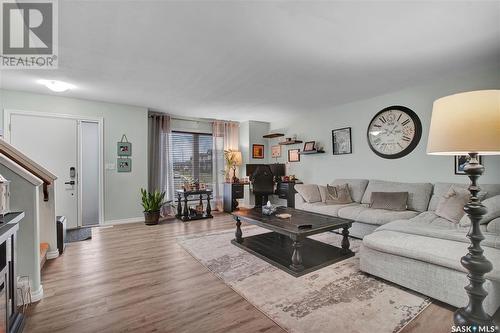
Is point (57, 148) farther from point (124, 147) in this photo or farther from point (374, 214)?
point (374, 214)

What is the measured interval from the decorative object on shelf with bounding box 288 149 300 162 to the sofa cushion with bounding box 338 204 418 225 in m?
2.37

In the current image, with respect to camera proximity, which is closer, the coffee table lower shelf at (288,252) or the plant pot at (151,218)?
the coffee table lower shelf at (288,252)

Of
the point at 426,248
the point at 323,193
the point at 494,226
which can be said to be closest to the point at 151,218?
the point at 323,193

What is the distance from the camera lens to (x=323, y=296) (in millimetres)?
2027

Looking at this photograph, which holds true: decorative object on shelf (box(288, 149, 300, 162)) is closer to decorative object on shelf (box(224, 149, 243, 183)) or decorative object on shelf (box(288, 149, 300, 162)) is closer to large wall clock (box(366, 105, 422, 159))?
decorative object on shelf (box(224, 149, 243, 183))

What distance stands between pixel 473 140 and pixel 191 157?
18.3 ft

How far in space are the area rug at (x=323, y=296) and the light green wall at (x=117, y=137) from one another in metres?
2.76

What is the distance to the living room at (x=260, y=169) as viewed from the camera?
5.68ft

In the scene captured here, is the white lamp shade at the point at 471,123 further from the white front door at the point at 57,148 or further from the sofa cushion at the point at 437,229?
the white front door at the point at 57,148

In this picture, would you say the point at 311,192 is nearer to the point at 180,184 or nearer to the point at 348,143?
the point at 348,143

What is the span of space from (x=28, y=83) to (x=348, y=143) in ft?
18.2

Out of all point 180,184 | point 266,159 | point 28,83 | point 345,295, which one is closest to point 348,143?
point 266,159

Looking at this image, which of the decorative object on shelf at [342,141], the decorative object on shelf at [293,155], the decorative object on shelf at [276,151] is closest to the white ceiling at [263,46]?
the decorative object on shelf at [342,141]

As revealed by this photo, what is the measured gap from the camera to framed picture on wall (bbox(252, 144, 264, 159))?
649 cm
